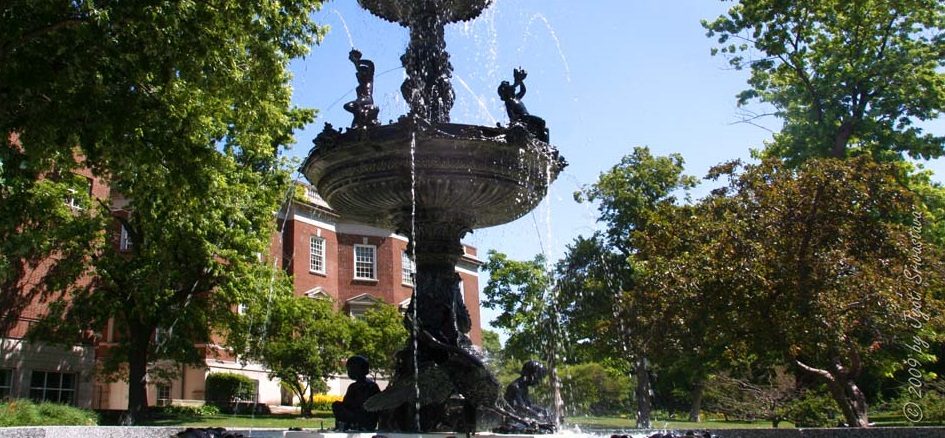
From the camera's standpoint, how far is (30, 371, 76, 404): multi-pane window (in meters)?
29.1

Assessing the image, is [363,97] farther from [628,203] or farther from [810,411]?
[628,203]

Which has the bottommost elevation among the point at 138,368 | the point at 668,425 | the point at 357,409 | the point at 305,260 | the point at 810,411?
the point at 668,425

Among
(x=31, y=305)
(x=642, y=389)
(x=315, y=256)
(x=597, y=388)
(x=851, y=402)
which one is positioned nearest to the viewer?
(x=851, y=402)

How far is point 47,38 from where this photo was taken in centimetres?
1102

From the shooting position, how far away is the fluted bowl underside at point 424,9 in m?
10.5

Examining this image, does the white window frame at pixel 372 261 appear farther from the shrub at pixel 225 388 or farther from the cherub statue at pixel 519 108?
the cherub statue at pixel 519 108

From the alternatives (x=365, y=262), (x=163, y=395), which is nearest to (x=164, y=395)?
(x=163, y=395)

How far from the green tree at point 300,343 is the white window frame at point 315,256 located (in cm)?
1160

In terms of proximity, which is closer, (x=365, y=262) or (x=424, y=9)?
(x=424, y=9)

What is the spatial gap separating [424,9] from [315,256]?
33248 mm

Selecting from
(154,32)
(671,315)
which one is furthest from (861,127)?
(154,32)

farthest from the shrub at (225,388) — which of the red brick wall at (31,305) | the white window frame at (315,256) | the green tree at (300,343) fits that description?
the white window frame at (315,256)

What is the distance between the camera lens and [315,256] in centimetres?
4238

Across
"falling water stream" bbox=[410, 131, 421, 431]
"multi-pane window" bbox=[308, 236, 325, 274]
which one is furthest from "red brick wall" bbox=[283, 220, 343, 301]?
"falling water stream" bbox=[410, 131, 421, 431]
